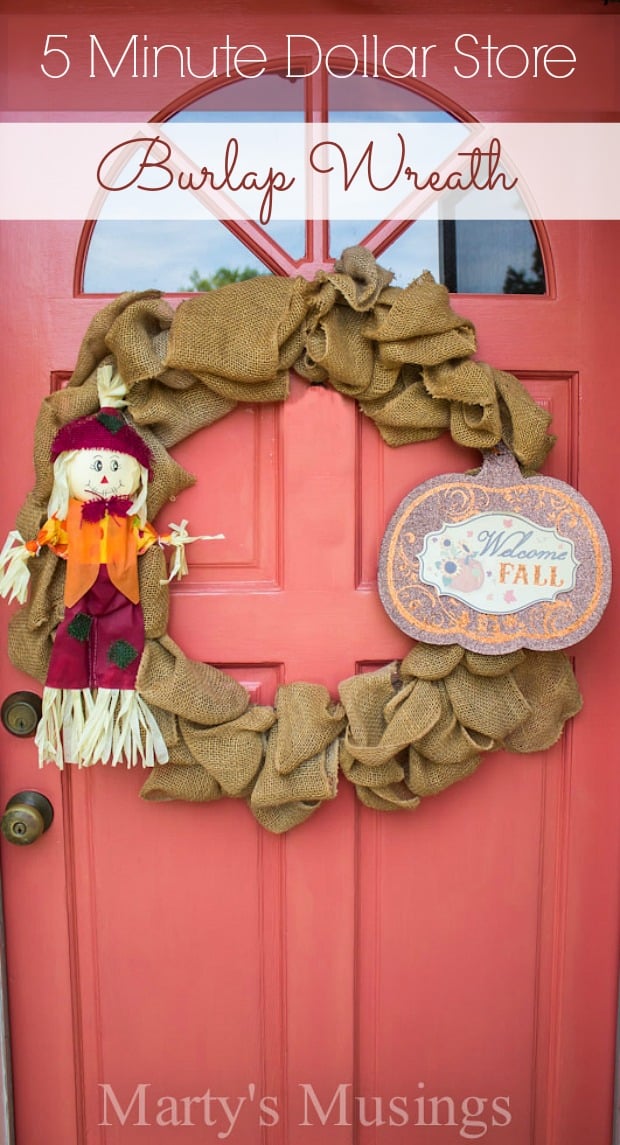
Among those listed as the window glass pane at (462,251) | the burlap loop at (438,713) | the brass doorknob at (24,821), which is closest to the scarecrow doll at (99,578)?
the brass doorknob at (24,821)

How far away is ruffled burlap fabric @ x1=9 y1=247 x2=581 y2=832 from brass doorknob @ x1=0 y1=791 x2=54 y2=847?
167 millimetres

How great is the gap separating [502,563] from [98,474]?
53 cm

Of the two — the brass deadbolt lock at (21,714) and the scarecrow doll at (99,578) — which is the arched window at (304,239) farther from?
the brass deadbolt lock at (21,714)

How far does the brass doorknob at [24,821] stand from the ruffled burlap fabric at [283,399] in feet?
0.55

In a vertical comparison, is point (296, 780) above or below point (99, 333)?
below

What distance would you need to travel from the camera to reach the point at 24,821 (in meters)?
1.01

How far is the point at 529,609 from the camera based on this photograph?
96 cm

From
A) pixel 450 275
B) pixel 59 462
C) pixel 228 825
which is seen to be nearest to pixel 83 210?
pixel 59 462

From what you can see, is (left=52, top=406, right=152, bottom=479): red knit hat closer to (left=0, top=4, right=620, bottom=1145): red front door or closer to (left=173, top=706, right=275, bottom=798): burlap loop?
(left=0, top=4, right=620, bottom=1145): red front door

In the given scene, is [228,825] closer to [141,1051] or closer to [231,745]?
[231,745]

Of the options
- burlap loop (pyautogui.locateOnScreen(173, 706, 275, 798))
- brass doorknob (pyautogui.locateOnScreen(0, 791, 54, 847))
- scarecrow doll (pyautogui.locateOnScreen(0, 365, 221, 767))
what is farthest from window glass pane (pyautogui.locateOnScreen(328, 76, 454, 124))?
brass doorknob (pyautogui.locateOnScreen(0, 791, 54, 847))

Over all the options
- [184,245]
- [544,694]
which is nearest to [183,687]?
[544,694]

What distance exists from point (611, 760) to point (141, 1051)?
0.82 meters

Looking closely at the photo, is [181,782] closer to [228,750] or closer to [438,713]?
[228,750]
